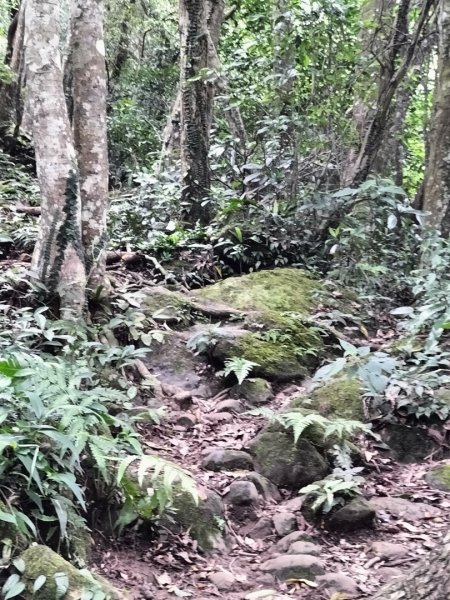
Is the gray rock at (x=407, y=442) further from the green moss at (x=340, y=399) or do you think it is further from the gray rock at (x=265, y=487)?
the gray rock at (x=265, y=487)

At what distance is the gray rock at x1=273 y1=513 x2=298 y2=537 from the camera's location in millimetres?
3785

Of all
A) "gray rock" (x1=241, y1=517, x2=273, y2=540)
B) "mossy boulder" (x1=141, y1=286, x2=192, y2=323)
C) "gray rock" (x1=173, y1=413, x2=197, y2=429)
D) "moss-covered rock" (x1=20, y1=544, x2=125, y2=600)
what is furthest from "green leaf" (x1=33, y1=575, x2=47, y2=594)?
"mossy boulder" (x1=141, y1=286, x2=192, y2=323)

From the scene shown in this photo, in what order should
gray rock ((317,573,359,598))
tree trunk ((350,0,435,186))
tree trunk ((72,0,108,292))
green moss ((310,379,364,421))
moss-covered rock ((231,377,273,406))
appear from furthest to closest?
tree trunk ((350,0,435,186)), tree trunk ((72,0,108,292)), moss-covered rock ((231,377,273,406)), green moss ((310,379,364,421)), gray rock ((317,573,359,598))

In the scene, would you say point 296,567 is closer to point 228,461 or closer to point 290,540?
point 290,540

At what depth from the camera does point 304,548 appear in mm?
3521

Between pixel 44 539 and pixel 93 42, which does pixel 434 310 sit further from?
pixel 93 42

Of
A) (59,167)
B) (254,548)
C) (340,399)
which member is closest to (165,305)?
(59,167)

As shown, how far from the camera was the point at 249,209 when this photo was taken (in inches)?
316

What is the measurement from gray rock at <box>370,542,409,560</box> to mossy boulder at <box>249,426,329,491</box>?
674 mm

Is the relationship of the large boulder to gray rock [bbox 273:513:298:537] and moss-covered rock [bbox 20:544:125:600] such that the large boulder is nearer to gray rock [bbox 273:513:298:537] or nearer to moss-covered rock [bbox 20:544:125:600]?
gray rock [bbox 273:513:298:537]

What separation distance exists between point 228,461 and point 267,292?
301cm

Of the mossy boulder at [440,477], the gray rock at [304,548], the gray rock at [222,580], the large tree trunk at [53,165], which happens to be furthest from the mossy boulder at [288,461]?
the large tree trunk at [53,165]

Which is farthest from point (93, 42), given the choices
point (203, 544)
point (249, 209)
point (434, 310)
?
point (203, 544)

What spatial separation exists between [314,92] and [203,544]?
6192 mm
